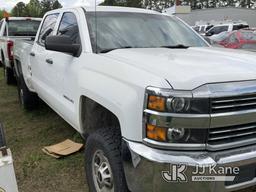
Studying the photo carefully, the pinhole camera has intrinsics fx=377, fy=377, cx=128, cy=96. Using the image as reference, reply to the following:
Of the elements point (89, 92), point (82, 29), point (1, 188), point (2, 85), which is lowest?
point (2, 85)

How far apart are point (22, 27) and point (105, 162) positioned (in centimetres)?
796

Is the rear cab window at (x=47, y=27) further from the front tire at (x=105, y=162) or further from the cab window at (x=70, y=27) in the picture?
the front tire at (x=105, y=162)

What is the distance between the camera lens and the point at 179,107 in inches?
95.3

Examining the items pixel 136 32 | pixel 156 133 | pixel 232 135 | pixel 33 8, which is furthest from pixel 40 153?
pixel 33 8

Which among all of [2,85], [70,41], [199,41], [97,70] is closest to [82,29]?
[70,41]

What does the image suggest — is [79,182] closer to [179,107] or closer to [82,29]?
[82,29]

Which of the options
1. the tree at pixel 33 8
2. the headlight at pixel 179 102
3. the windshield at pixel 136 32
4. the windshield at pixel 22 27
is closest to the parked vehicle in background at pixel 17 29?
the windshield at pixel 22 27

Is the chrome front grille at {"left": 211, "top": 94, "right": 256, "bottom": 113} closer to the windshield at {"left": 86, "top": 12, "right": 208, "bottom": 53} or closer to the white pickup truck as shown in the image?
the white pickup truck

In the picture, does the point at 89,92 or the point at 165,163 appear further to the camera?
the point at 89,92

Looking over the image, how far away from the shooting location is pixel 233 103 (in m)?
2.48

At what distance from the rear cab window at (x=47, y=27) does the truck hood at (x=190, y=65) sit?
6.17ft

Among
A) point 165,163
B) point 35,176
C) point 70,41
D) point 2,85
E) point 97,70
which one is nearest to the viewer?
point 165,163

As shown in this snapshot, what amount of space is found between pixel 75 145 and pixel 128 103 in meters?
2.38

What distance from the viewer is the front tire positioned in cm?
281
